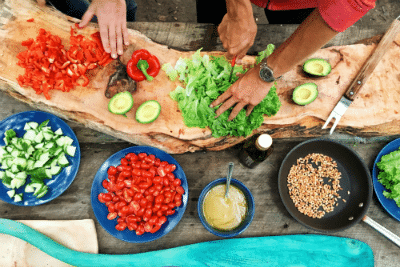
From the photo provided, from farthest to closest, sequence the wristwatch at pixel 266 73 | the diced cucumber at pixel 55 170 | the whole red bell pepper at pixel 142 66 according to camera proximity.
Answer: the diced cucumber at pixel 55 170 < the whole red bell pepper at pixel 142 66 < the wristwatch at pixel 266 73

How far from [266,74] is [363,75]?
0.81 metres

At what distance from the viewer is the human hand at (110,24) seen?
178 centimetres

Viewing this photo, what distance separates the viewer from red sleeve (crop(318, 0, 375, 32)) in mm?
1050

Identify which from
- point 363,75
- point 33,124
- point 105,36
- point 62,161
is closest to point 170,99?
point 105,36

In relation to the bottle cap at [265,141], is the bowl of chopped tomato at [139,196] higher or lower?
lower

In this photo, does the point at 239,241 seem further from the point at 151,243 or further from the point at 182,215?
the point at 151,243

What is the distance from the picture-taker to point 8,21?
5.82ft

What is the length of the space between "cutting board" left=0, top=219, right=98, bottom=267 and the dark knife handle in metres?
2.06

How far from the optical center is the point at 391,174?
1853 mm

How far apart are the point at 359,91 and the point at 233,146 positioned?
38.0 inches

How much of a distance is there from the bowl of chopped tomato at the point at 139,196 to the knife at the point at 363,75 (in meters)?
1.14

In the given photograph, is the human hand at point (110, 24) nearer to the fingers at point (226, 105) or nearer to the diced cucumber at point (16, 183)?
the fingers at point (226, 105)

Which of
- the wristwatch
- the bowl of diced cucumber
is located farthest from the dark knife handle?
the bowl of diced cucumber

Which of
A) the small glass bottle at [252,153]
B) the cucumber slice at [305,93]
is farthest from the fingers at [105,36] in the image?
the cucumber slice at [305,93]
